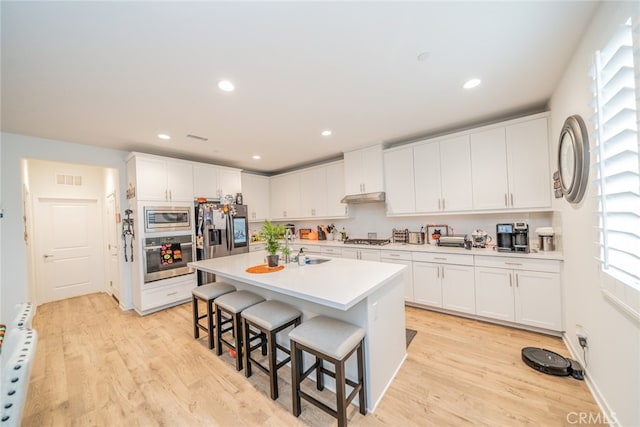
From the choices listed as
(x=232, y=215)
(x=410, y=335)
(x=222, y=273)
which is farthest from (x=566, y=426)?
(x=232, y=215)

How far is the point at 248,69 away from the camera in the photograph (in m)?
1.87

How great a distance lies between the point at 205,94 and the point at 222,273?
5.72 feet

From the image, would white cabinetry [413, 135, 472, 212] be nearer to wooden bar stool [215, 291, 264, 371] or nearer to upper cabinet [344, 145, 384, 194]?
upper cabinet [344, 145, 384, 194]

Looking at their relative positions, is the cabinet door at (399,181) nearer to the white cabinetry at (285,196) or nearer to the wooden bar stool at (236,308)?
the white cabinetry at (285,196)

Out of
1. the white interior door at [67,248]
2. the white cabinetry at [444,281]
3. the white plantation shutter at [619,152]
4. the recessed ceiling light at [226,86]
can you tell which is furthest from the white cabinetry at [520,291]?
the white interior door at [67,248]

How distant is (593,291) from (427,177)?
2.15 metres

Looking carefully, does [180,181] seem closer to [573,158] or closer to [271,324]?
[271,324]

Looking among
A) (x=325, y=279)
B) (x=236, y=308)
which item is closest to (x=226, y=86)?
(x=325, y=279)

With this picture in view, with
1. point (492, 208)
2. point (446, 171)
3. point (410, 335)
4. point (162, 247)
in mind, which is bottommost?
point (410, 335)

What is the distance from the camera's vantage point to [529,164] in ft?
8.96

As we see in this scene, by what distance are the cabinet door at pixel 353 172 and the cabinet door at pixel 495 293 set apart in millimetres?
2178

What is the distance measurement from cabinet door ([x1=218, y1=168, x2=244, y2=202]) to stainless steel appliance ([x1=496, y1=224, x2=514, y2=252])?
4.40m

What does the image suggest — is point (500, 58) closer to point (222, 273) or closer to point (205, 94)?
point (205, 94)

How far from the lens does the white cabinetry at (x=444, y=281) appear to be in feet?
9.53
